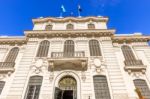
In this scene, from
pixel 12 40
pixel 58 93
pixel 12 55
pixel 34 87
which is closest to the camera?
pixel 58 93

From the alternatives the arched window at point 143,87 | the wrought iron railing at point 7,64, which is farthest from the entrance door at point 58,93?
the arched window at point 143,87

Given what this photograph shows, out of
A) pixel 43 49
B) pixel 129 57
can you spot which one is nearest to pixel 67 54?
pixel 43 49

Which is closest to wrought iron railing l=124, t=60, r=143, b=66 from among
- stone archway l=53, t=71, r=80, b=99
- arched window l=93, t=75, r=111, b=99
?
arched window l=93, t=75, r=111, b=99

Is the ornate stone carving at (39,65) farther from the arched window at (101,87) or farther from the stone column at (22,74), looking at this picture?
the arched window at (101,87)

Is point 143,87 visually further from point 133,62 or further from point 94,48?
point 94,48

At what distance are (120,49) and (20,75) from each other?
484 inches

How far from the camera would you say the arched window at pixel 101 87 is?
15.6 m

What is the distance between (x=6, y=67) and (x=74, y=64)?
758 cm

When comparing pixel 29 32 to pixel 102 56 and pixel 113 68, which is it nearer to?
pixel 102 56

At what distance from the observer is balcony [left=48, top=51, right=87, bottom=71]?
697 inches

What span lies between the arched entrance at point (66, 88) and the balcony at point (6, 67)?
5805mm

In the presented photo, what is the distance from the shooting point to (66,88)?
16516 millimetres

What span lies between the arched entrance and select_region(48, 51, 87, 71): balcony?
1.24 metres

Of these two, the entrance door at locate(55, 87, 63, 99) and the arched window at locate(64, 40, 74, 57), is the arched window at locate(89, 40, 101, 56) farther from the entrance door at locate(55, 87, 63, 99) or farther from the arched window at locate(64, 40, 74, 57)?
the entrance door at locate(55, 87, 63, 99)
